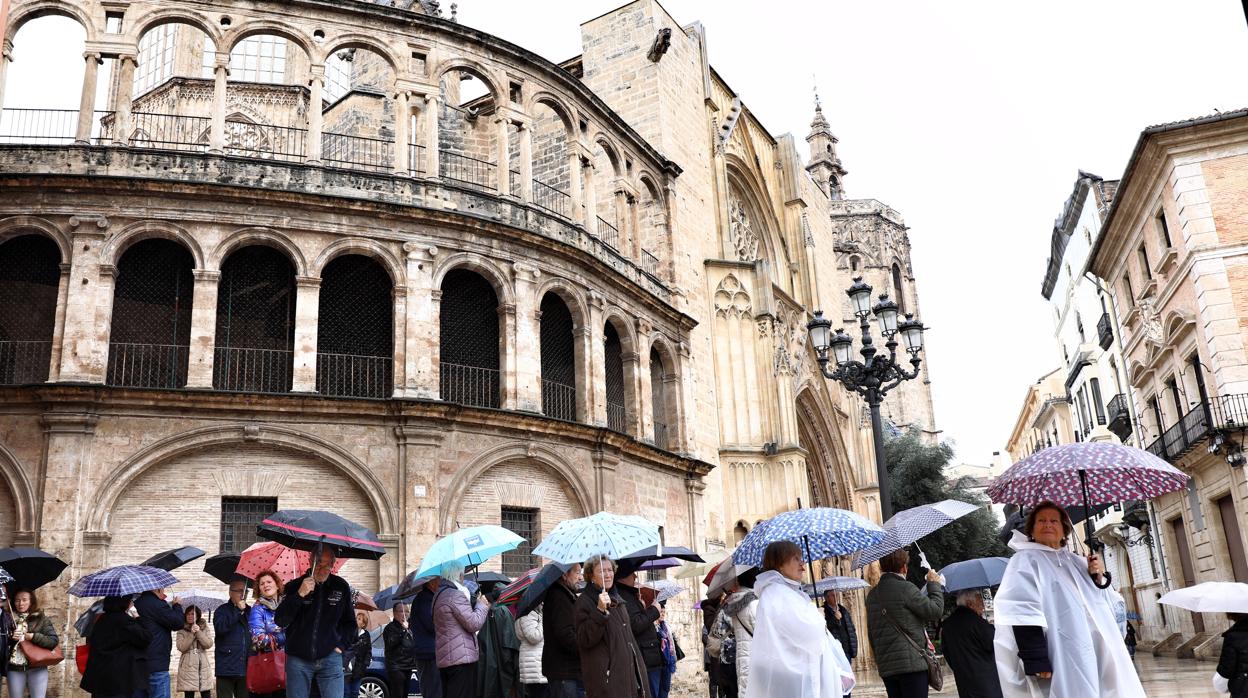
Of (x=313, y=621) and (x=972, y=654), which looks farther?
(x=313, y=621)

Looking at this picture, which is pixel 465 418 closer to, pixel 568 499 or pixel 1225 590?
pixel 568 499

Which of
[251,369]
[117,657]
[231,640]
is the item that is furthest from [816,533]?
[251,369]

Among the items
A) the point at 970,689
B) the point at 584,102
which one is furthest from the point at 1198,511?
the point at 970,689

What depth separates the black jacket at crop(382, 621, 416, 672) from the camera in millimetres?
10766

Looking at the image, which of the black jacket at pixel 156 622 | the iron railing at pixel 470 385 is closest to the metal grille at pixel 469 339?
the iron railing at pixel 470 385

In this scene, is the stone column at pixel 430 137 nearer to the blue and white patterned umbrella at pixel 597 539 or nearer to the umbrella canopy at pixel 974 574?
the blue and white patterned umbrella at pixel 597 539

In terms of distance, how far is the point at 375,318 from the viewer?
18781 mm

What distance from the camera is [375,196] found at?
18.0m

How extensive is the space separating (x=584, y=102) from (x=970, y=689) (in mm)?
17491

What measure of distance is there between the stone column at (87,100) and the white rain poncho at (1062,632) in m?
16.2

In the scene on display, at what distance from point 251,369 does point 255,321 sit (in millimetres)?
1203

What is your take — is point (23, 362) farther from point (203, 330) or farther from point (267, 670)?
point (267, 670)

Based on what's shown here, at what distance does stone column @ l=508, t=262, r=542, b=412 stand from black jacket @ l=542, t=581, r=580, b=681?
1140cm

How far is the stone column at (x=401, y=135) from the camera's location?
61.1 ft
